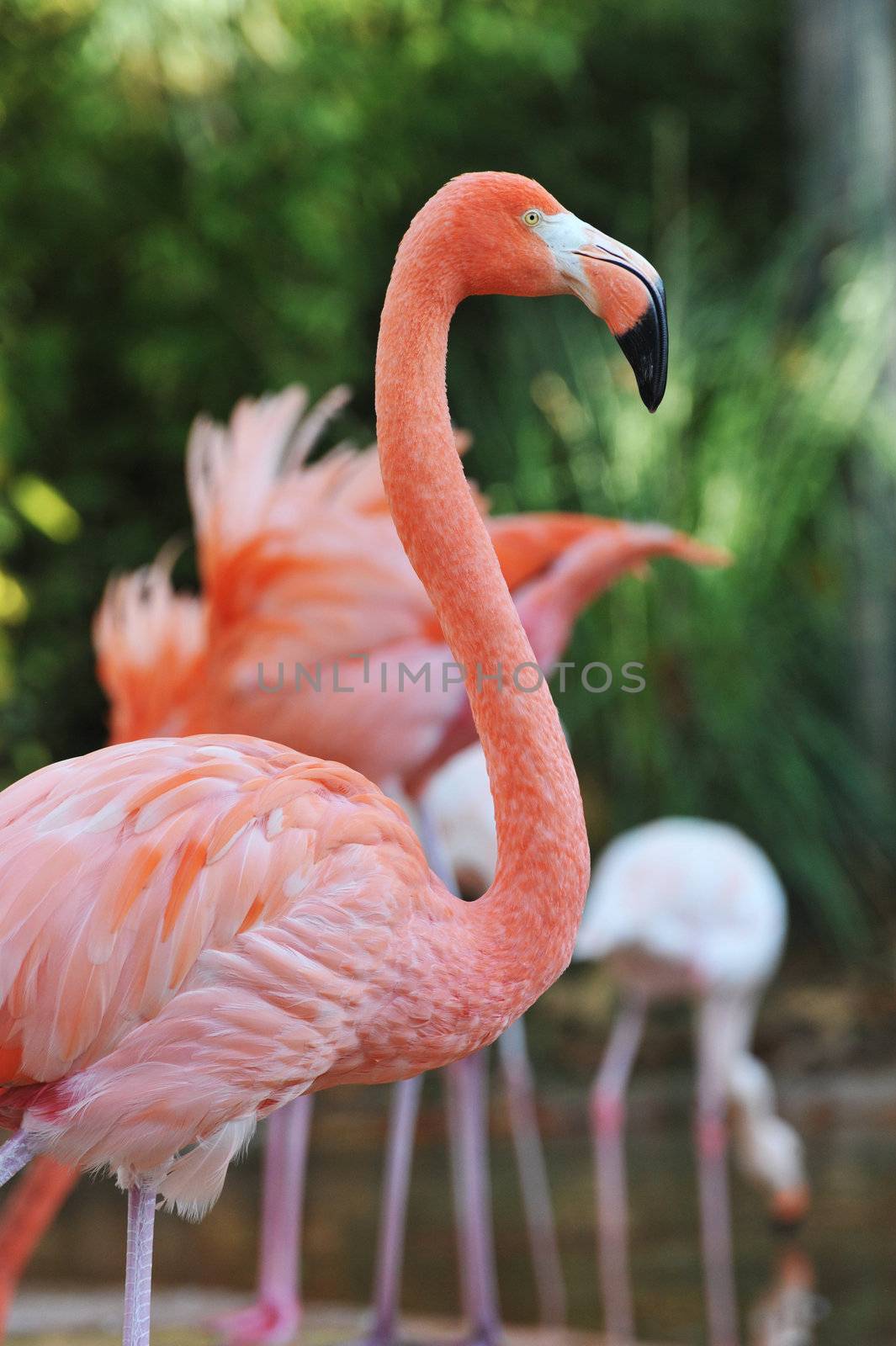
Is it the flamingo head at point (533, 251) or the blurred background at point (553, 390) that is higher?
the blurred background at point (553, 390)

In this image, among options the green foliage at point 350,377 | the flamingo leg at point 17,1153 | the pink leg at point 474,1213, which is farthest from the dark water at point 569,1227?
the flamingo leg at point 17,1153

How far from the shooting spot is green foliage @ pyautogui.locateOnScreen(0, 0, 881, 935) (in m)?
5.52

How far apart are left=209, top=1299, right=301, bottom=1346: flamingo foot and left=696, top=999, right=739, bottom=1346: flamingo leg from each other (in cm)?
112

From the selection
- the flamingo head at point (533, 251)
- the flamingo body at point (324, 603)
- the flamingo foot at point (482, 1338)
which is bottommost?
the flamingo foot at point (482, 1338)

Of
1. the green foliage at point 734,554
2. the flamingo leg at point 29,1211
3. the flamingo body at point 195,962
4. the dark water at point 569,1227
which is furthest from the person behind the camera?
the green foliage at point 734,554

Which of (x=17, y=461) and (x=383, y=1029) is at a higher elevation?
(x=17, y=461)

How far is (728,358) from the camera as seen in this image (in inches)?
242

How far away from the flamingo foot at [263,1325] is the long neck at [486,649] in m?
1.47

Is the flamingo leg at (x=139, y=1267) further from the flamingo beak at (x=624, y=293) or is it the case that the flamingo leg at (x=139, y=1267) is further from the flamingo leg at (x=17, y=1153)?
the flamingo beak at (x=624, y=293)

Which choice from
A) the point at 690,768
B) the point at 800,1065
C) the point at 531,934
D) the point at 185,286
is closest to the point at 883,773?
the point at 690,768

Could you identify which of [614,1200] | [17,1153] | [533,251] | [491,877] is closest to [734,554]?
[491,877]

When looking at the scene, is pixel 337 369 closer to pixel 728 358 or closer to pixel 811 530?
pixel 728 358

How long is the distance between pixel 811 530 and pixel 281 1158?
4.22 metres

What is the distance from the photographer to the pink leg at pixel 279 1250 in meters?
2.71
